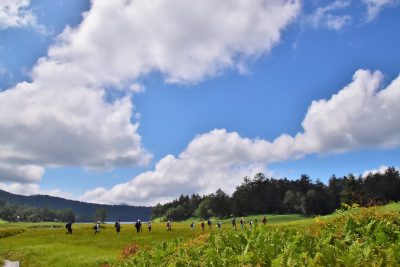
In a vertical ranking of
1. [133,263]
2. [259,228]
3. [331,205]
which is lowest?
[133,263]

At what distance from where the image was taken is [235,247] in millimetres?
19531

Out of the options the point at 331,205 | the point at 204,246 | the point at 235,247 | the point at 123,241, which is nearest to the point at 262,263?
the point at 235,247

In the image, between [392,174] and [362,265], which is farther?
[392,174]

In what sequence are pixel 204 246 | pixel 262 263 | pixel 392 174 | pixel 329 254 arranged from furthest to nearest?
pixel 392 174 → pixel 204 246 → pixel 262 263 → pixel 329 254

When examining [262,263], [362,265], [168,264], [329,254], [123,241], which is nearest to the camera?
[362,265]

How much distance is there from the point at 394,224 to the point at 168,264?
10.8 m

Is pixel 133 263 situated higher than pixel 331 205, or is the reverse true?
pixel 331 205

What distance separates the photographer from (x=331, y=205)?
185 metres

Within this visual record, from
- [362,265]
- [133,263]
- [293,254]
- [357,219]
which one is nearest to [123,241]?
[133,263]

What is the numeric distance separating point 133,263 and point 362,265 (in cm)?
1271

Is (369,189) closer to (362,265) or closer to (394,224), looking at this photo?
(394,224)

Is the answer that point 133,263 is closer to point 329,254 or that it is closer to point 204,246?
point 204,246

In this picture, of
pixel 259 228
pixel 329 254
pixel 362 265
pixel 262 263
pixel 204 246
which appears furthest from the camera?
pixel 259 228

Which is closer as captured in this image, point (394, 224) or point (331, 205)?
point (394, 224)
